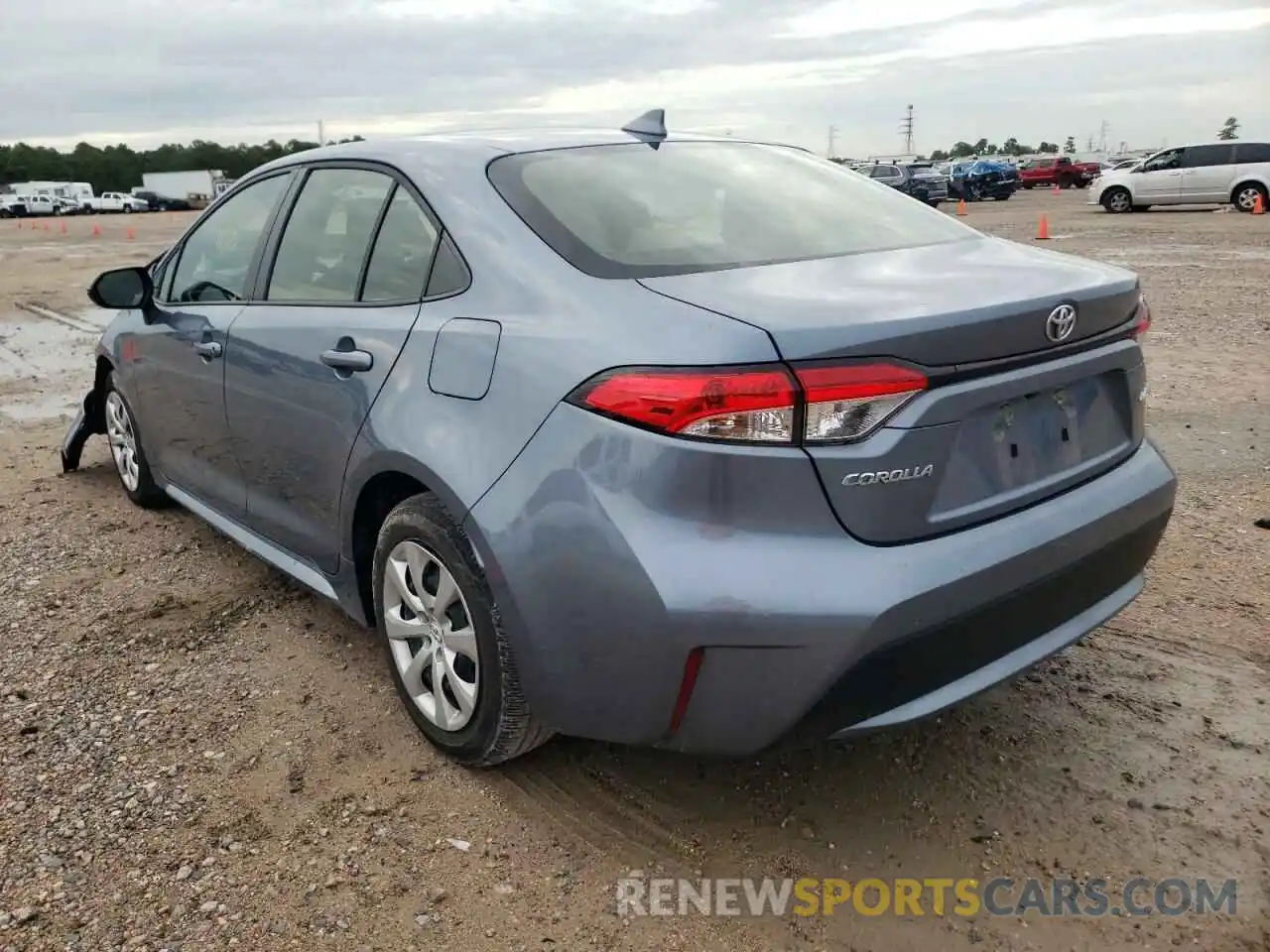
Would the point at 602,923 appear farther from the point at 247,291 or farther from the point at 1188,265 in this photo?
the point at 1188,265

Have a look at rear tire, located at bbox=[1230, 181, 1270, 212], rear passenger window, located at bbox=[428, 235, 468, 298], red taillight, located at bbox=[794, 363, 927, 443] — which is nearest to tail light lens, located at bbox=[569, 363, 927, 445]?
red taillight, located at bbox=[794, 363, 927, 443]

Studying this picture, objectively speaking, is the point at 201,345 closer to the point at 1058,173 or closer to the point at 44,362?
the point at 44,362

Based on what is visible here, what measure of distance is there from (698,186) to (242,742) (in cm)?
210

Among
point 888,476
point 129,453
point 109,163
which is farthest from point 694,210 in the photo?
point 109,163

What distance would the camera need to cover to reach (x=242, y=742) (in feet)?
10.2

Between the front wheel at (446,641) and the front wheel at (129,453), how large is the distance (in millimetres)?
2472

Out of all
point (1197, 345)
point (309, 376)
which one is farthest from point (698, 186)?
point (1197, 345)

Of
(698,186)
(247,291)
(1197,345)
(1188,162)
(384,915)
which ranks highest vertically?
(1188,162)

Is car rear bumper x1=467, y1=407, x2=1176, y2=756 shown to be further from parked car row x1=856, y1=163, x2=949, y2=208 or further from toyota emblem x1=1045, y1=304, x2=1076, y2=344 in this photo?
parked car row x1=856, y1=163, x2=949, y2=208

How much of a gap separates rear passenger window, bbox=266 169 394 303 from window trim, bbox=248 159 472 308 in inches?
0.7

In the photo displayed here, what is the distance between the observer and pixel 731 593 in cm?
211

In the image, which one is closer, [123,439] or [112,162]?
[123,439]

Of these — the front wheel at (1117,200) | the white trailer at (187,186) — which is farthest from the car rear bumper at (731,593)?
the white trailer at (187,186)

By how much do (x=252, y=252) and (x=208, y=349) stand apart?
15.1 inches
